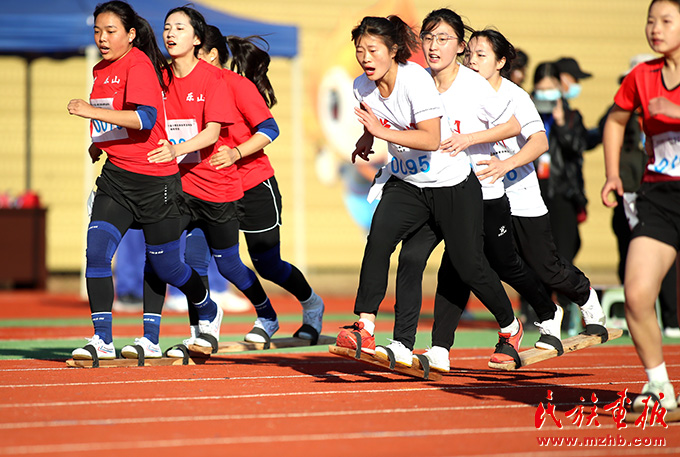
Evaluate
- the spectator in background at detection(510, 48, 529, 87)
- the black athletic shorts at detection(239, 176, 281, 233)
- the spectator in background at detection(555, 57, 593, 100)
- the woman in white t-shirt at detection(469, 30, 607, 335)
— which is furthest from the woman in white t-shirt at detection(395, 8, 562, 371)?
the spectator in background at detection(555, 57, 593, 100)

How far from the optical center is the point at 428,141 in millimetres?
5797

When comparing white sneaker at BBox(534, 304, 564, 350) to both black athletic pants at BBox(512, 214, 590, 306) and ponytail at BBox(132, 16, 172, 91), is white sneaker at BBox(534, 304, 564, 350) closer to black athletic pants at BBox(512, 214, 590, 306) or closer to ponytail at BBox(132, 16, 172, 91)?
black athletic pants at BBox(512, 214, 590, 306)

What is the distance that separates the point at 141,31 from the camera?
6.69 metres

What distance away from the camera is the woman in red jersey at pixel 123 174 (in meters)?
6.46

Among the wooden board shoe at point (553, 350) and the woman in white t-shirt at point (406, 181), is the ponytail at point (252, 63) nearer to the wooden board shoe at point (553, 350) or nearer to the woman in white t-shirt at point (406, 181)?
the woman in white t-shirt at point (406, 181)

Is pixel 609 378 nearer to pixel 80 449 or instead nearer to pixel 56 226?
pixel 80 449

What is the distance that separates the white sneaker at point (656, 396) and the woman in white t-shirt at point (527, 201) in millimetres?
2053

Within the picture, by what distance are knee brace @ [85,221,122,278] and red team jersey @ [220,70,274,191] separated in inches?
47.6

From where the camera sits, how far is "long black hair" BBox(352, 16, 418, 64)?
19.6 feet

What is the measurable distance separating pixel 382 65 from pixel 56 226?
9.98 m

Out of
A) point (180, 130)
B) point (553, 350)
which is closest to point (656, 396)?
point (553, 350)

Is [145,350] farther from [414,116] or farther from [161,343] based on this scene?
[414,116]

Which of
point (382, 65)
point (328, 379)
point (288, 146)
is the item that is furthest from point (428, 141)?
point (288, 146)

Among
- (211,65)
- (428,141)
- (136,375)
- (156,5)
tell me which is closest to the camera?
(428,141)
